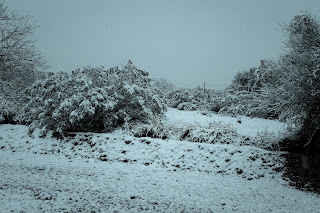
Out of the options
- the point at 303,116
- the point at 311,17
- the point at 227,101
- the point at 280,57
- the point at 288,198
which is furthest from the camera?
the point at 227,101

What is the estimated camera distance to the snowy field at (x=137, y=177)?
3.74m

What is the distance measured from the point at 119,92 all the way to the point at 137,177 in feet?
13.2

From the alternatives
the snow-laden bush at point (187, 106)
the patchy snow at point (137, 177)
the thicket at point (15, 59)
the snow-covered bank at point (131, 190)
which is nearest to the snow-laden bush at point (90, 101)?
the patchy snow at point (137, 177)

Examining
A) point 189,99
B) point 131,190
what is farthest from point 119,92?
point 189,99

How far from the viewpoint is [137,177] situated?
503 centimetres

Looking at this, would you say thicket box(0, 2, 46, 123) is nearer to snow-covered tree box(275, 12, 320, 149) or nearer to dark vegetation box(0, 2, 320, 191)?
dark vegetation box(0, 2, 320, 191)

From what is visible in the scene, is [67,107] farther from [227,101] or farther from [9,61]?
[227,101]

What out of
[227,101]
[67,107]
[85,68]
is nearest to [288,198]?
[67,107]

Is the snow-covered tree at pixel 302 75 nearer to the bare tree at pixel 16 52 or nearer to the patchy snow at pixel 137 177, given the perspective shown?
the patchy snow at pixel 137 177

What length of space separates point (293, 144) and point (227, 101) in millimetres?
7230

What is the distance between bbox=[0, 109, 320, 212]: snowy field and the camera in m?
3.74

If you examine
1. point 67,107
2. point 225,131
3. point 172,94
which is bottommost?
point 225,131

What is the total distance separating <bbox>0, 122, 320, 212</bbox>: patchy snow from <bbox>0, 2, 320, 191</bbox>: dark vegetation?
761 millimetres

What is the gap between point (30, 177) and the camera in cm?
474
